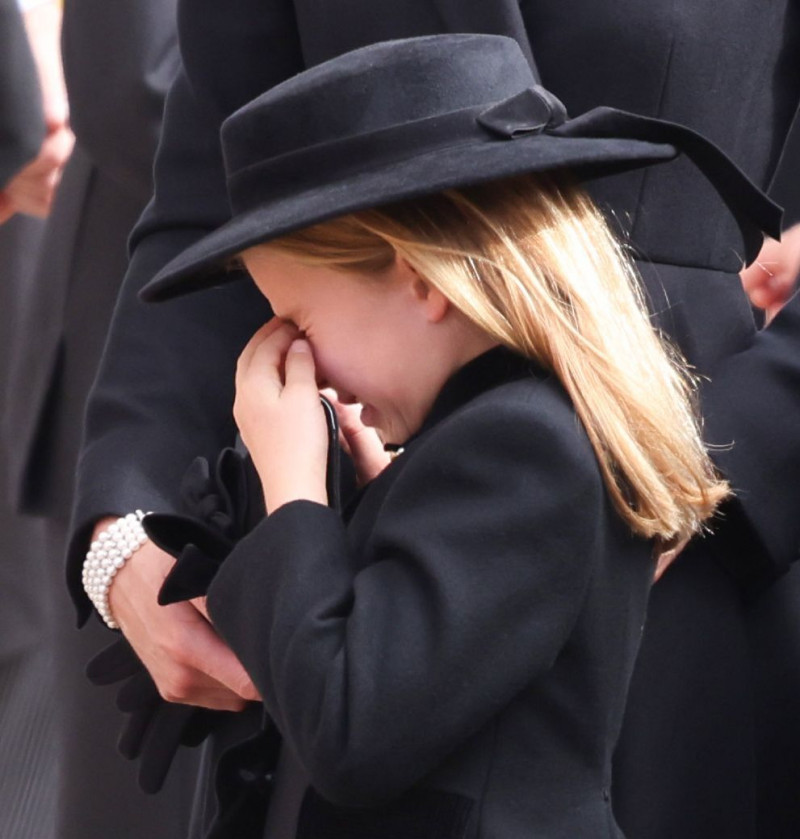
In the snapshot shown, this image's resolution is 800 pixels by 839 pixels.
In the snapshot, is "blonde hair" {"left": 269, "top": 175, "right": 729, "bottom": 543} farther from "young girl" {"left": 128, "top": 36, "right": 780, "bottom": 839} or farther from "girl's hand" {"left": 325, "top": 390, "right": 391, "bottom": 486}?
"girl's hand" {"left": 325, "top": 390, "right": 391, "bottom": 486}

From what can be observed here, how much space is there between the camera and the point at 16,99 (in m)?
2.35

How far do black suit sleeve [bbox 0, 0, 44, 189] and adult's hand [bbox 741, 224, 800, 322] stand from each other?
53.3 inches

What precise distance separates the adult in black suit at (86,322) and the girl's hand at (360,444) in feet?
2.35

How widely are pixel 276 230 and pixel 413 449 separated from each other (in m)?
0.20

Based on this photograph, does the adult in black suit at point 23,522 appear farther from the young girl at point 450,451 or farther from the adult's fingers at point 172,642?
the young girl at point 450,451

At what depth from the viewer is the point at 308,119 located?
1.14 m

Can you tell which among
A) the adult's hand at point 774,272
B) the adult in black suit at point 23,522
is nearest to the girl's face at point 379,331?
the adult's hand at point 774,272

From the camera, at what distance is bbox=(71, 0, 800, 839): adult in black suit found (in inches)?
48.4

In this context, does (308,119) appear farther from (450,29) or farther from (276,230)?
(450,29)

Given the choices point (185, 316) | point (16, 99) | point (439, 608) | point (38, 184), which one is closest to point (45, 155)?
point (38, 184)

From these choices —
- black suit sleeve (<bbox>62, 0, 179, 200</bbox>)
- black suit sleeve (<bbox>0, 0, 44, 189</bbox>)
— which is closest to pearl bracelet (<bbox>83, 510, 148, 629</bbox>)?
black suit sleeve (<bbox>62, 0, 179, 200</bbox>)

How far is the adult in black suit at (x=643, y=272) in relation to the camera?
123 cm

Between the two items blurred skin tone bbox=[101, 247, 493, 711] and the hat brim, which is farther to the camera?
blurred skin tone bbox=[101, 247, 493, 711]

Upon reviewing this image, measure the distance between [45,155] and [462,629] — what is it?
1722 millimetres
